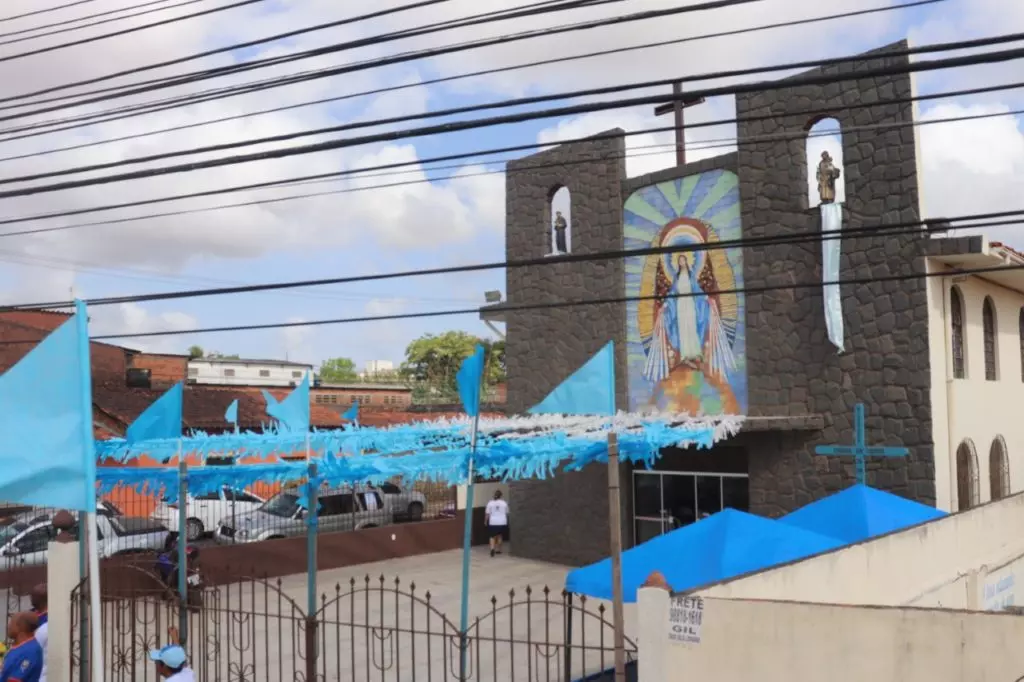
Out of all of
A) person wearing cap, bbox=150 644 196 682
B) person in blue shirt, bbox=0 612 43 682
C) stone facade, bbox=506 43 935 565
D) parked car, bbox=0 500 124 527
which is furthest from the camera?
parked car, bbox=0 500 124 527

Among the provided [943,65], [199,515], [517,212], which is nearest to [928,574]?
[943,65]

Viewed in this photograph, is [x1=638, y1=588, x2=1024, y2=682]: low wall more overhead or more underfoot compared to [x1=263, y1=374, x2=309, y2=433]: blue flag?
more underfoot

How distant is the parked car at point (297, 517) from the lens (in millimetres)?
19484

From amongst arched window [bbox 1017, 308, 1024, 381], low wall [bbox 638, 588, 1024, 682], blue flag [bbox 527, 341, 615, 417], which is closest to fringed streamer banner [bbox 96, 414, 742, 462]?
blue flag [bbox 527, 341, 615, 417]

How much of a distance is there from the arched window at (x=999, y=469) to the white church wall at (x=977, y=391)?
166 millimetres

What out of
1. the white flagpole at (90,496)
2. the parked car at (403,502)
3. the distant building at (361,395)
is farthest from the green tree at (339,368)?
the white flagpole at (90,496)

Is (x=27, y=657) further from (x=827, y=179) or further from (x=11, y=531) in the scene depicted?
(x=827, y=179)

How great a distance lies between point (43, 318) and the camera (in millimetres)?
35188

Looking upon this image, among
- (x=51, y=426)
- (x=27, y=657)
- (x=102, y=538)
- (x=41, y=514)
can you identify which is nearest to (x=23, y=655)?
(x=27, y=657)

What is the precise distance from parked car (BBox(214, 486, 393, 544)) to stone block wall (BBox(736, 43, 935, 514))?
375 inches

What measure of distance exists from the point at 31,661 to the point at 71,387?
7.82ft

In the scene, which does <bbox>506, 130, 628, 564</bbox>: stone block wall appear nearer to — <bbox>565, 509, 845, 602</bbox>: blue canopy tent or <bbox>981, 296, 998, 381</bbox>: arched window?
<bbox>981, 296, 998, 381</bbox>: arched window

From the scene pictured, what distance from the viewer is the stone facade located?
13.9 metres

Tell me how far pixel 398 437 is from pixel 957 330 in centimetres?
944
